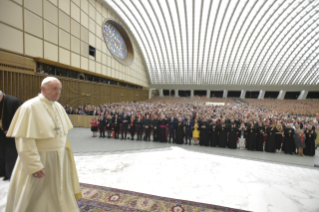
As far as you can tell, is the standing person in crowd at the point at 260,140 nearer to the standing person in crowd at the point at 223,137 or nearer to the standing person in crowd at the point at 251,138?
the standing person in crowd at the point at 251,138

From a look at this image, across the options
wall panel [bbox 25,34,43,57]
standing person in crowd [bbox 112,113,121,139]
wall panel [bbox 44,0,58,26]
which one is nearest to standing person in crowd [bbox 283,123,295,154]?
standing person in crowd [bbox 112,113,121,139]

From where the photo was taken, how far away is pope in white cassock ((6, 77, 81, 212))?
192 centimetres

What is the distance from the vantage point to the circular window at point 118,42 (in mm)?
25491

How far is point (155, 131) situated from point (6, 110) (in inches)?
281

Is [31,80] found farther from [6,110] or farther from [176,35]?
[176,35]

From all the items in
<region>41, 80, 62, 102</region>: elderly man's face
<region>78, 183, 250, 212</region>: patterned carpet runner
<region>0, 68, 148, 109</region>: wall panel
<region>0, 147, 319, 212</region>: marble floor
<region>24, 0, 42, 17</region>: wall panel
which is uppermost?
<region>24, 0, 42, 17</region>: wall panel

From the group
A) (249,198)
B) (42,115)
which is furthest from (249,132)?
(42,115)

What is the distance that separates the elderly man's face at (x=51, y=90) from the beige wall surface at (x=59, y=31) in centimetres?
1108

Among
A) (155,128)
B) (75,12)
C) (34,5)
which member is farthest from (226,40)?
(34,5)

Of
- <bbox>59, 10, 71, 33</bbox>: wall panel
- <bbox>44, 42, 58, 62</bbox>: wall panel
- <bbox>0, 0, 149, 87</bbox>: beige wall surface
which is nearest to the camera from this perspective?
<bbox>0, 0, 149, 87</bbox>: beige wall surface

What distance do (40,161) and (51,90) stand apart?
87 cm

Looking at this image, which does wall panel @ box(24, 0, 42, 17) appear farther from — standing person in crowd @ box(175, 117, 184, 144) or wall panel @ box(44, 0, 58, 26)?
standing person in crowd @ box(175, 117, 184, 144)

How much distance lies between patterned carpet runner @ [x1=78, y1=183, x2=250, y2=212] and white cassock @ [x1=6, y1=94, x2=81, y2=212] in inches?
39.6

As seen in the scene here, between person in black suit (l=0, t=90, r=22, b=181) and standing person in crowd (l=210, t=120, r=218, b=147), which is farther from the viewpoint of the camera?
standing person in crowd (l=210, t=120, r=218, b=147)
